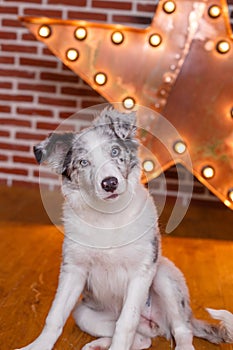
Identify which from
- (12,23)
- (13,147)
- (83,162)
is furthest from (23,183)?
(83,162)

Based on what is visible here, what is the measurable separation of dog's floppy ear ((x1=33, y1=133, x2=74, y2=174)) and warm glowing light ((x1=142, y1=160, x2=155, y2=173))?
207 millimetres

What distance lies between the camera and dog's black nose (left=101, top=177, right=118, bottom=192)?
1.53 metres

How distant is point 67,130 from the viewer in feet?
5.58

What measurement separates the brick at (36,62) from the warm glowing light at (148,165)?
1.98m

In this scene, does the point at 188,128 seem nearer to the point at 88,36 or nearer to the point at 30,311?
the point at 88,36

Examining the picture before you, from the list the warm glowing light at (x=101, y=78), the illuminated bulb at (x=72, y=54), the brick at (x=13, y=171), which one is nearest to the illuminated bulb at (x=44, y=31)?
→ the illuminated bulb at (x=72, y=54)

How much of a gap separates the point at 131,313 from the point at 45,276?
0.80m

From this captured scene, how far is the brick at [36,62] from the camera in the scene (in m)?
3.60

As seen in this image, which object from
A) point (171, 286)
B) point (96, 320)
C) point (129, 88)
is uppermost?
point (129, 88)

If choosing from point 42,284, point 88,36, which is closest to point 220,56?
point 88,36

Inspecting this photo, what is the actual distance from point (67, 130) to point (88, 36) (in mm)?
1250

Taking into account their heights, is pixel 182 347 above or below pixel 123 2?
below

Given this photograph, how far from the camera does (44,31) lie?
2.88 m

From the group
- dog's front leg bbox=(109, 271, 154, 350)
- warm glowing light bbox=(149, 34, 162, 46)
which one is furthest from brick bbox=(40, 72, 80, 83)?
dog's front leg bbox=(109, 271, 154, 350)
